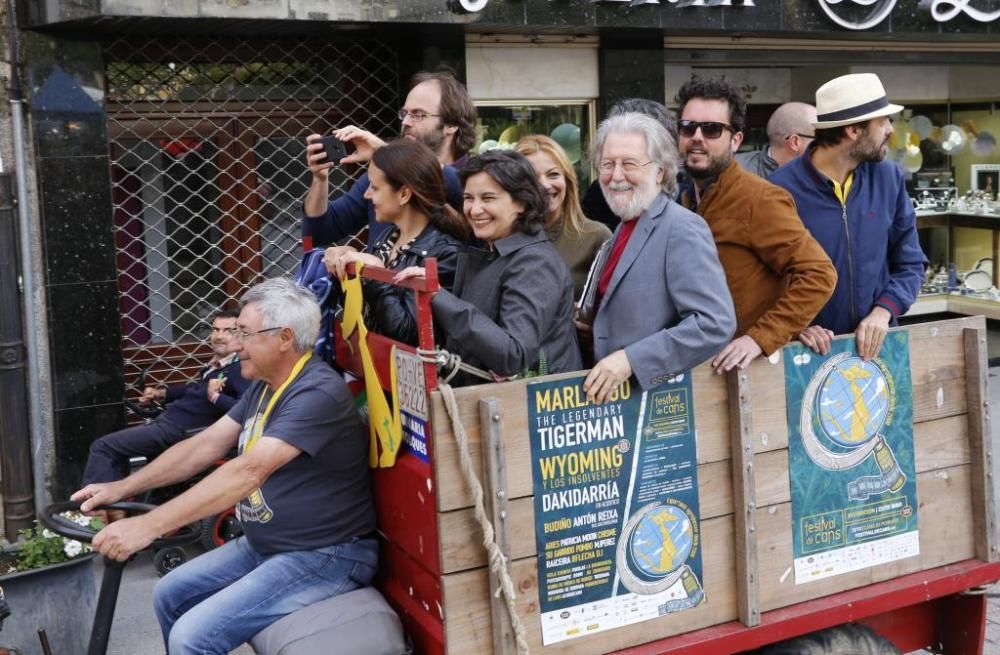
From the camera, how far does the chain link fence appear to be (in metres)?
6.68

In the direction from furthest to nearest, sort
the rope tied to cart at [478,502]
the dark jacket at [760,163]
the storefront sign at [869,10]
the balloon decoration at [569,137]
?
the storefront sign at [869,10]
the balloon decoration at [569,137]
the dark jacket at [760,163]
the rope tied to cart at [478,502]

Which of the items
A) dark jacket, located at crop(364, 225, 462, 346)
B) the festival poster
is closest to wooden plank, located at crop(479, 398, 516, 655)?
the festival poster

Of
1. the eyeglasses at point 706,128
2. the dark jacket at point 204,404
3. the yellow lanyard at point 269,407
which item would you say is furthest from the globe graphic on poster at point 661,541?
the dark jacket at point 204,404

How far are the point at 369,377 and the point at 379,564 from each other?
575 millimetres

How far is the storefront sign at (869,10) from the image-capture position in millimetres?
7875

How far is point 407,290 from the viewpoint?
3373 millimetres

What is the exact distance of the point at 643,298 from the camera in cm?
313

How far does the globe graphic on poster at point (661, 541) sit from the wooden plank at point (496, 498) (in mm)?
393

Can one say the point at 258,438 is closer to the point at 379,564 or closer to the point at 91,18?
the point at 379,564

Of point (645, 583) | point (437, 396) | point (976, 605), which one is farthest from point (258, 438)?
point (976, 605)

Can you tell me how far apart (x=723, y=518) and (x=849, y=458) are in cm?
46

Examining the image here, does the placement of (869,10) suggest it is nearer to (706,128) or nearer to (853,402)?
(706,128)

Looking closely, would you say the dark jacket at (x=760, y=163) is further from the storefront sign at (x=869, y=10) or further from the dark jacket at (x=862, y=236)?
the storefront sign at (x=869, y=10)

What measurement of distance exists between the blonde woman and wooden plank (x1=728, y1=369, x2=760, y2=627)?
86 cm
